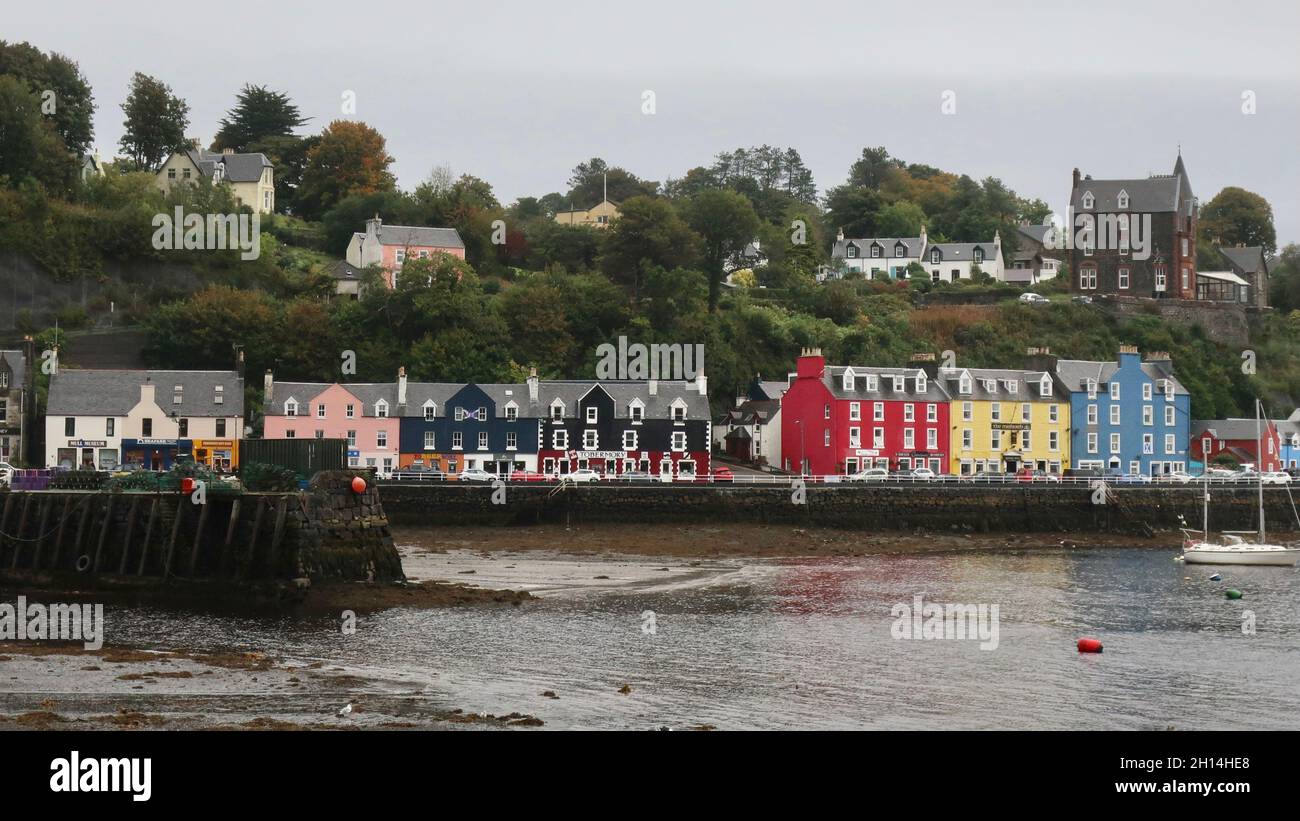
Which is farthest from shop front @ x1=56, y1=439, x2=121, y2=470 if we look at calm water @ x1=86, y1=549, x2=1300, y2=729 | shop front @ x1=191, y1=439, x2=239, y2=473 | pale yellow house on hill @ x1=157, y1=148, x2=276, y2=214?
pale yellow house on hill @ x1=157, y1=148, x2=276, y2=214

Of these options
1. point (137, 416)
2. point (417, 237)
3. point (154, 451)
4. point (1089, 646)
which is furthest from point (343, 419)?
point (1089, 646)

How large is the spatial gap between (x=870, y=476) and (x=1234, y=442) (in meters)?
27.7

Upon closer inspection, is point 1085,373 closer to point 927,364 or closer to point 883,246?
point 927,364

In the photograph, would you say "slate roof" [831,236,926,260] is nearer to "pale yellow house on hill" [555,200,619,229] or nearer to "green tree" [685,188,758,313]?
"pale yellow house on hill" [555,200,619,229]

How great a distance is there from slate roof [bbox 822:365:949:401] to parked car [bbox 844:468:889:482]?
438 centimetres

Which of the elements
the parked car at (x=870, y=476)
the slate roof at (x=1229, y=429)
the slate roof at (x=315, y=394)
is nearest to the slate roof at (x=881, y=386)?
the parked car at (x=870, y=476)

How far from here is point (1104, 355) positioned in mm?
98875

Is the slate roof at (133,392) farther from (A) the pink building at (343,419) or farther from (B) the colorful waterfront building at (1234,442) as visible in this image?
(B) the colorful waterfront building at (1234,442)

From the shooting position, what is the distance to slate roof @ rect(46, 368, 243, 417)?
72.1 m

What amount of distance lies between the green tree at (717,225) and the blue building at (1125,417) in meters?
23.3

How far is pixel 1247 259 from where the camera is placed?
118m

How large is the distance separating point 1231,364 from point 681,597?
68716 mm
